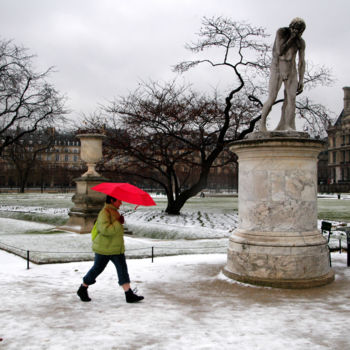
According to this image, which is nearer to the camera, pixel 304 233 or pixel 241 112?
pixel 304 233

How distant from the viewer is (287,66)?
25.8ft

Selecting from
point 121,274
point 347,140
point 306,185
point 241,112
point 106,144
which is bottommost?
point 121,274

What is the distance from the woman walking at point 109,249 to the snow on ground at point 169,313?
0.62 ft

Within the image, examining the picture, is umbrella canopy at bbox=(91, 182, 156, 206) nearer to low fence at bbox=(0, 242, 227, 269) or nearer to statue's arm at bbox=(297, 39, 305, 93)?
low fence at bbox=(0, 242, 227, 269)

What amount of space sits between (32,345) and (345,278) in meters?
5.50

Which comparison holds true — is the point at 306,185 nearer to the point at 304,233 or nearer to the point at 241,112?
the point at 304,233

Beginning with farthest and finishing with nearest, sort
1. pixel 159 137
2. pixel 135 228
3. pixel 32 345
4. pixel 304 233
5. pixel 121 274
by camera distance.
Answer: pixel 159 137 → pixel 135 228 → pixel 304 233 → pixel 121 274 → pixel 32 345

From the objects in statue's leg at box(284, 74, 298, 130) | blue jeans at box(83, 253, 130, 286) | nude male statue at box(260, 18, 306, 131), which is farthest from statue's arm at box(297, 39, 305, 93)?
blue jeans at box(83, 253, 130, 286)

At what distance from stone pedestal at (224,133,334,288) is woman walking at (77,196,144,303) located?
2.16 meters

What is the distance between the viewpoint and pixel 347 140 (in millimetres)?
93438

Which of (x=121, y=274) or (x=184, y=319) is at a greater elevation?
(x=121, y=274)

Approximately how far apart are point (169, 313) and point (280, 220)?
2.70m

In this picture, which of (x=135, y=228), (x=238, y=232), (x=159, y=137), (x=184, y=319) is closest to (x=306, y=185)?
(x=238, y=232)

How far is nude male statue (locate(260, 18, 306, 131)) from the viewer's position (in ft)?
25.5
